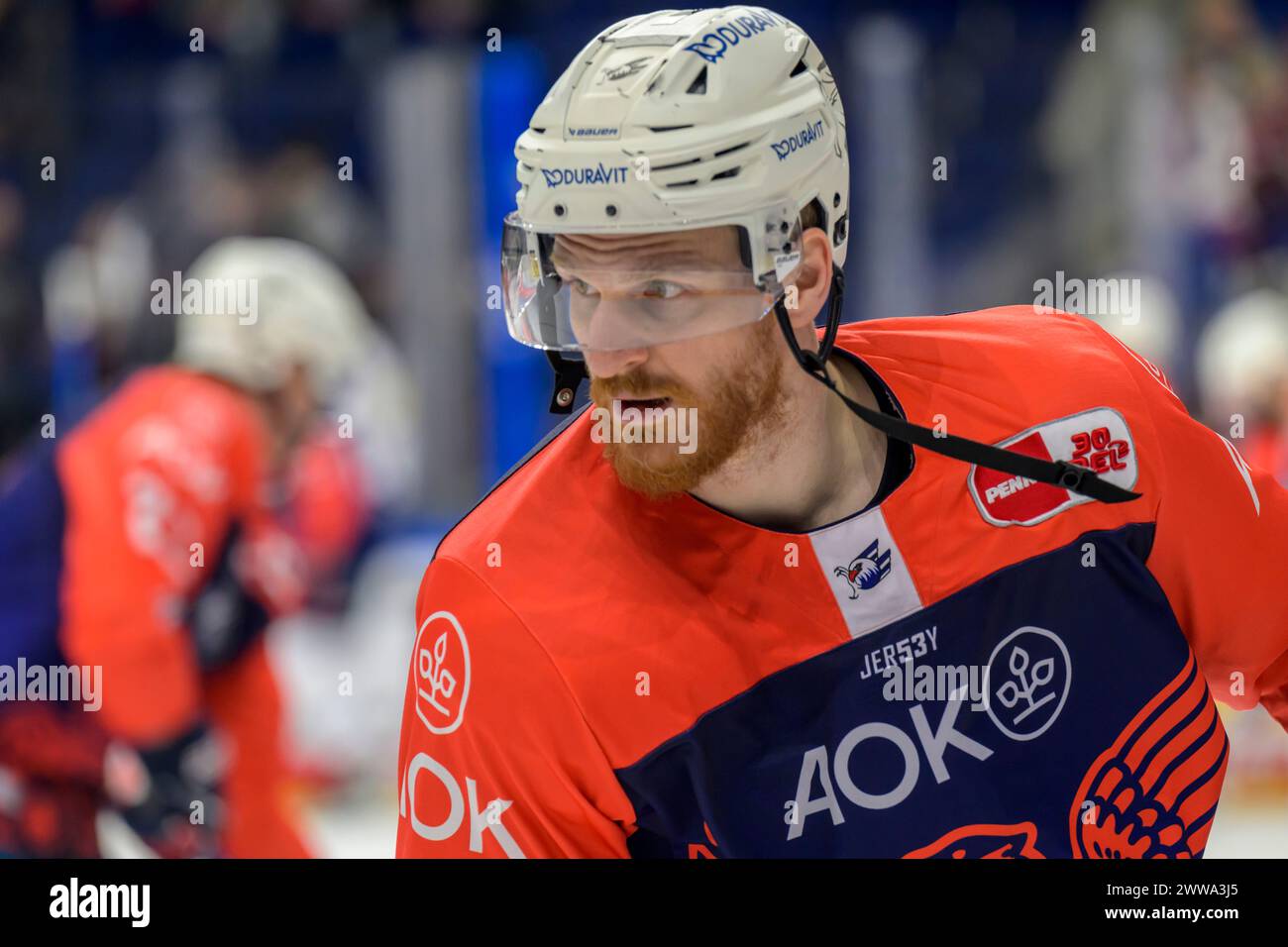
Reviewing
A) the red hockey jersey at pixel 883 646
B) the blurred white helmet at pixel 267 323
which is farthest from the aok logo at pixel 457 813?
the blurred white helmet at pixel 267 323

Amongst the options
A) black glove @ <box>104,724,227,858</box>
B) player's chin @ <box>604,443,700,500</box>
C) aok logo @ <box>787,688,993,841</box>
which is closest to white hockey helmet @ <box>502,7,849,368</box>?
player's chin @ <box>604,443,700,500</box>

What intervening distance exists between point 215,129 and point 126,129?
1.44 ft

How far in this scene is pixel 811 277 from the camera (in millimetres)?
2111

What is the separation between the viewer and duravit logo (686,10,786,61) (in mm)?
1966

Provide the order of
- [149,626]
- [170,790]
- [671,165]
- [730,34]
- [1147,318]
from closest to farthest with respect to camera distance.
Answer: [671,165]
[730,34]
[149,626]
[170,790]
[1147,318]

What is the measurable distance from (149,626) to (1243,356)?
4373mm

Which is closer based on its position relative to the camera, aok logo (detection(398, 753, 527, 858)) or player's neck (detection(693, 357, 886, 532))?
aok logo (detection(398, 753, 527, 858))

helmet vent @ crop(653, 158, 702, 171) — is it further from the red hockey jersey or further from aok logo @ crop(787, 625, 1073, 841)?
aok logo @ crop(787, 625, 1073, 841)

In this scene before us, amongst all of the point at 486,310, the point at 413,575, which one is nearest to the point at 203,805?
the point at 413,575

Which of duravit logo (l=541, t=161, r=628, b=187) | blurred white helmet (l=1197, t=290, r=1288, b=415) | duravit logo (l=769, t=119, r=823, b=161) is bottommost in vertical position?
blurred white helmet (l=1197, t=290, r=1288, b=415)

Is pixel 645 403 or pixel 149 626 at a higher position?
pixel 645 403

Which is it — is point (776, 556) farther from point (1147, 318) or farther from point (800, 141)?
point (1147, 318)

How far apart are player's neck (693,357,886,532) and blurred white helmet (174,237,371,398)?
7.28ft

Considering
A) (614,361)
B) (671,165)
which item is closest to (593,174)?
(671,165)
